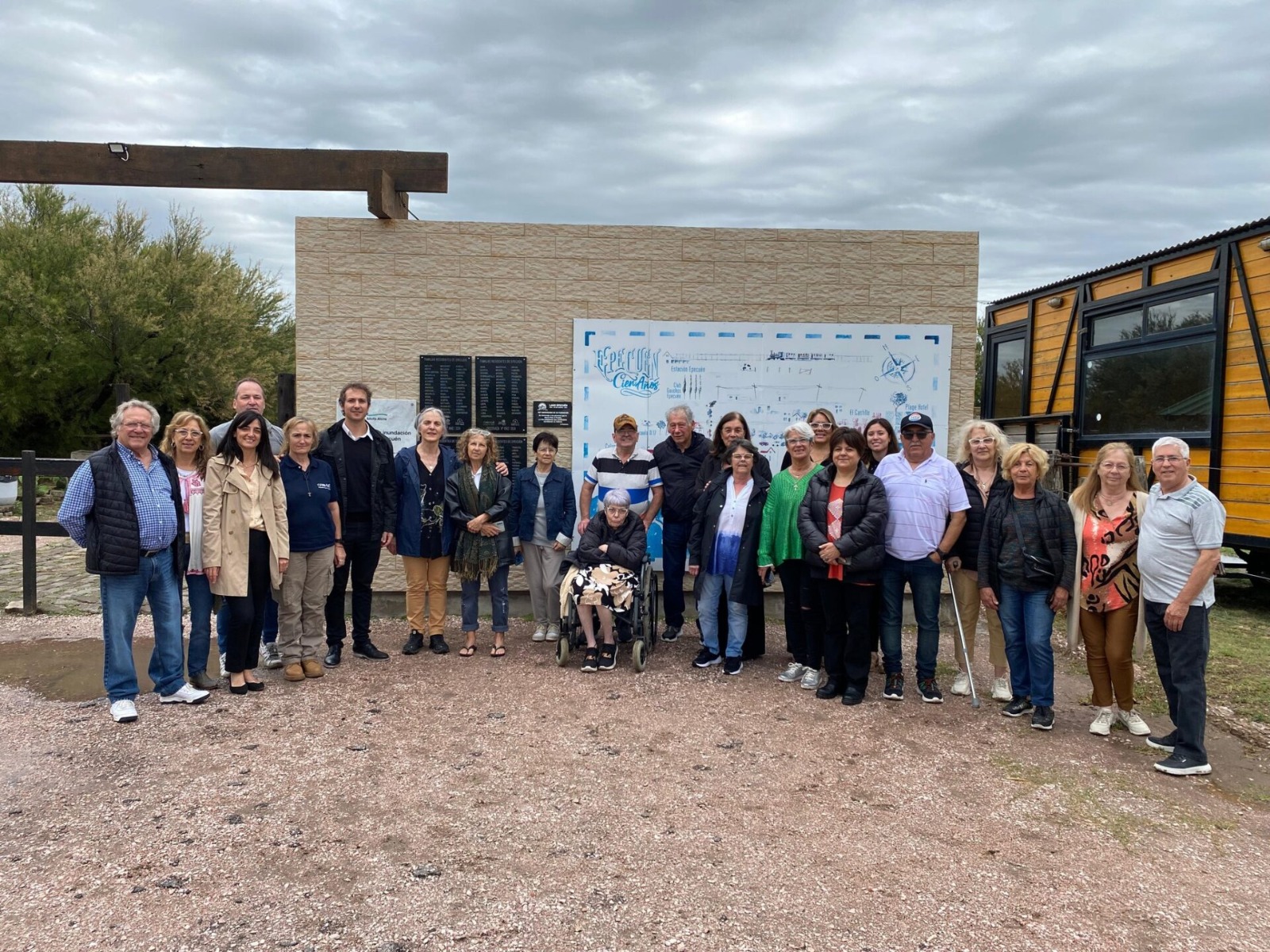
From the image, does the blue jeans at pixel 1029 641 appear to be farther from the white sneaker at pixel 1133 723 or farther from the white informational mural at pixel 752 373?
the white informational mural at pixel 752 373

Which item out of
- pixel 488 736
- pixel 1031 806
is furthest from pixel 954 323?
pixel 488 736

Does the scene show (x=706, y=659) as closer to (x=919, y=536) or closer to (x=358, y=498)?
(x=919, y=536)

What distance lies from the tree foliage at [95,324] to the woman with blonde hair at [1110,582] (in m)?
20.0

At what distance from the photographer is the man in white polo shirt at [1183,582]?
12.9 ft

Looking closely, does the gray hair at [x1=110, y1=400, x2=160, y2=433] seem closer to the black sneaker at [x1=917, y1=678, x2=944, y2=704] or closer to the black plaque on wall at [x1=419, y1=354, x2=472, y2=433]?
the black plaque on wall at [x1=419, y1=354, x2=472, y2=433]

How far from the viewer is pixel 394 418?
696cm

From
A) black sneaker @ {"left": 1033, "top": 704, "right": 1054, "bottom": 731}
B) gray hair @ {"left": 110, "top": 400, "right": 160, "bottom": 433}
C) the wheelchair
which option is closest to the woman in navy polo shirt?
gray hair @ {"left": 110, "top": 400, "right": 160, "bottom": 433}

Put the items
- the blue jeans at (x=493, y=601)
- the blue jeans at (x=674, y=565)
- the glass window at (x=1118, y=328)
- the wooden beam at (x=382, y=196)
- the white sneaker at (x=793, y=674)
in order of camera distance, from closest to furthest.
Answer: the white sneaker at (x=793, y=674) → the blue jeans at (x=493, y=601) → the blue jeans at (x=674, y=565) → the wooden beam at (x=382, y=196) → the glass window at (x=1118, y=328)

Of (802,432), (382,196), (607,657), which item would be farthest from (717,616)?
(382,196)

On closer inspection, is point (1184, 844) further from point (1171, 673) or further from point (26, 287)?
point (26, 287)

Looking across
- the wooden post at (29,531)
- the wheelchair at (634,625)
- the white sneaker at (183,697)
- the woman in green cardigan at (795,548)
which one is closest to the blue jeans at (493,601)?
the wheelchair at (634,625)

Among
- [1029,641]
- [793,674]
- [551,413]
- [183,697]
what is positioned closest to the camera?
[1029,641]

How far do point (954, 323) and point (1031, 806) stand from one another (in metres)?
4.52

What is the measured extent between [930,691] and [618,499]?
2274 mm
